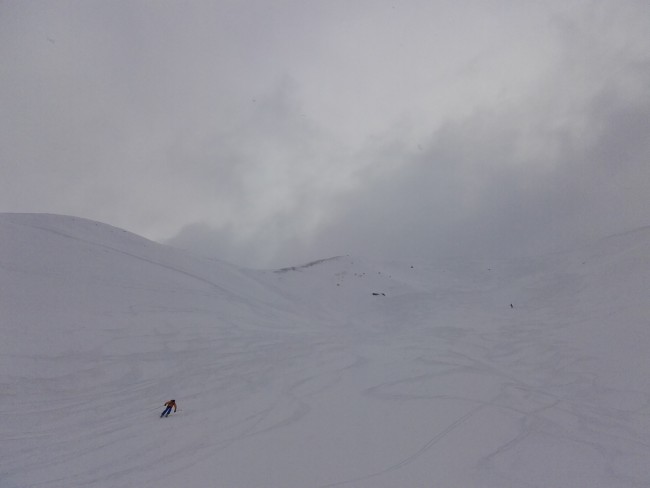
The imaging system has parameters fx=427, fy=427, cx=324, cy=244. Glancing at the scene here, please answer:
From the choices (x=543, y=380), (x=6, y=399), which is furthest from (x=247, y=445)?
(x=543, y=380)

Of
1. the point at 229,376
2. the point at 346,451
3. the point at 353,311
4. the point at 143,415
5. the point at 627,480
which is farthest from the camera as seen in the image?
the point at 353,311

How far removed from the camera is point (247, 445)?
29.0 ft

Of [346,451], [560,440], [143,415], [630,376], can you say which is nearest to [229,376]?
[143,415]

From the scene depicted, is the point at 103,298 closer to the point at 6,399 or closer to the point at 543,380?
the point at 6,399

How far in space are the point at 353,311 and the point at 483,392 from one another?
682 inches

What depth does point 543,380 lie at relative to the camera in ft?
41.2

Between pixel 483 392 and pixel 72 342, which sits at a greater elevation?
pixel 72 342

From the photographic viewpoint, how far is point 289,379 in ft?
44.7

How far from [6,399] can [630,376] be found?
17.1m

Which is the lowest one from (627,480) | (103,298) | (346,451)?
(627,480)

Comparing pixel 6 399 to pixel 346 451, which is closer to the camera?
pixel 346 451

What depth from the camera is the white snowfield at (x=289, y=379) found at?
25.9 ft

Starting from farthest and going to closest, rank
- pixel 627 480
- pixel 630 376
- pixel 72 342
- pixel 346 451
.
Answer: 1. pixel 72 342
2. pixel 630 376
3. pixel 346 451
4. pixel 627 480

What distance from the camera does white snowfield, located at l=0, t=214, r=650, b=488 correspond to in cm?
790
